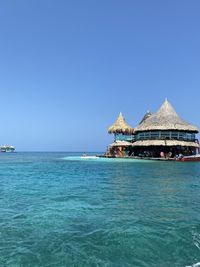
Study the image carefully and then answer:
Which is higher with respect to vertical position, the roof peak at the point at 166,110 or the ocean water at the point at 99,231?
the roof peak at the point at 166,110

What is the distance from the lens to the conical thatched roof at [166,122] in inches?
1636

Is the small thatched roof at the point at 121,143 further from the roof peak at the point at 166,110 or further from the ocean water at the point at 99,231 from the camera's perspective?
the ocean water at the point at 99,231

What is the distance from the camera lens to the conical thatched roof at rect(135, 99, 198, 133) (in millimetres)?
41562

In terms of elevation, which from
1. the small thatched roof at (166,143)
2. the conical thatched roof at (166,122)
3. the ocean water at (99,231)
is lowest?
the ocean water at (99,231)

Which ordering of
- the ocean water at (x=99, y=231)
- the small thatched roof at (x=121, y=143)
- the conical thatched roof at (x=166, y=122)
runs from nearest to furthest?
1. the ocean water at (x=99, y=231)
2. the conical thatched roof at (x=166, y=122)
3. the small thatched roof at (x=121, y=143)

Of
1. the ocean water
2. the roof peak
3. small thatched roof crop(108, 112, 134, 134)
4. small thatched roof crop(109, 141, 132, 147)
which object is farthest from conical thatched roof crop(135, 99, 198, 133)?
the ocean water

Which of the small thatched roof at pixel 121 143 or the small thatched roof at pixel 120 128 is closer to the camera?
the small thatched roof at pixel 121 143

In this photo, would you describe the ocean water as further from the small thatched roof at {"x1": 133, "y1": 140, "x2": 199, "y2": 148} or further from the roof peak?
the roof peak

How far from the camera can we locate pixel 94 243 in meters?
6.16

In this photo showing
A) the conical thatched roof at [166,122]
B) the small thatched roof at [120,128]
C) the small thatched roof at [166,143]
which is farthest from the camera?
the small thatched roof at [120,128]

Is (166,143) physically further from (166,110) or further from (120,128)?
(120,128)

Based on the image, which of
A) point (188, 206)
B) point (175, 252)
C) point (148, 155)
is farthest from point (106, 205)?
point (148, 155)

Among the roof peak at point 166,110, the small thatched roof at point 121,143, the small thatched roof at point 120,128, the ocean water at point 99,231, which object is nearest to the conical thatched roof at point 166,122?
the roof peak at point 166,110

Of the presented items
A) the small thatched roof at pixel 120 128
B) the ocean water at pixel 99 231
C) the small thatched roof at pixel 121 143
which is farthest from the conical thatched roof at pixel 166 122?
the ocean water at pixel 99 231
